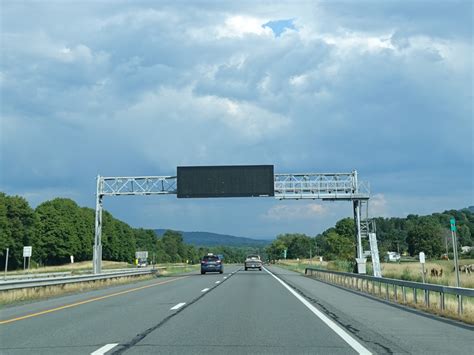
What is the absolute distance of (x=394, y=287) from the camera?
837 inches

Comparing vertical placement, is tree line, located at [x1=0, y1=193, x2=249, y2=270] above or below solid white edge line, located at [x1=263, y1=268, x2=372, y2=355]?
above

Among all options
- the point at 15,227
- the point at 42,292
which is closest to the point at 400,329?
the point at 42,292

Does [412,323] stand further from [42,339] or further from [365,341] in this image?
[42,339]

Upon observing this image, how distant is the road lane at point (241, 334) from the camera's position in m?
9.55

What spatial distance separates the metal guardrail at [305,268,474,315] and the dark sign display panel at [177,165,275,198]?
8.91 m

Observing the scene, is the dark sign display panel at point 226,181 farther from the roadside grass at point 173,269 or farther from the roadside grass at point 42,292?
the roadside grass at point 42,292

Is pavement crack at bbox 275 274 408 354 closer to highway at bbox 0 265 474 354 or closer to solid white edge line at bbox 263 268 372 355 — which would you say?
highway at bbox 0 265 474 354

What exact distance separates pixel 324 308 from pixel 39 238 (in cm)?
9788

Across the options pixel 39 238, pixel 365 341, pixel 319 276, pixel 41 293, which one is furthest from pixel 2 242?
pixel 365 341

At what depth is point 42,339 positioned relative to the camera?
1084 cm

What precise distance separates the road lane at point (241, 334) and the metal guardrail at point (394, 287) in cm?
379

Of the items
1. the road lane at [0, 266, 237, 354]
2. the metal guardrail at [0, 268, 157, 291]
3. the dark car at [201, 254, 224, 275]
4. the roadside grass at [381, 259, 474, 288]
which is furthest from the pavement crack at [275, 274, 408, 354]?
the dark car at [201, 254, 224, 275]

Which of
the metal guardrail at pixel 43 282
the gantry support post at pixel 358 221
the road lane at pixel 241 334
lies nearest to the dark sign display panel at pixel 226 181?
the gantry support post at pixel 358 221

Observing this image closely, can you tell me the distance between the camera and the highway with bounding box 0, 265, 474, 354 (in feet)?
31.8
